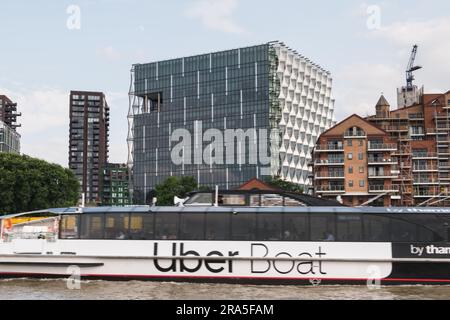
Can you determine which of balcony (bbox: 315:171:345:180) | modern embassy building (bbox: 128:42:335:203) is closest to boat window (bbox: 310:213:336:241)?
balcony (bbox: 315:171:345:180)

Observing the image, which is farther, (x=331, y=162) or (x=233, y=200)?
(x=331, y=162)

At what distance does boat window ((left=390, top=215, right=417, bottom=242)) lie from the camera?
21750 millimetres

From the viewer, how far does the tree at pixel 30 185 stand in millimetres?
67688

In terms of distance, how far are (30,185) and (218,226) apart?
54381 mm

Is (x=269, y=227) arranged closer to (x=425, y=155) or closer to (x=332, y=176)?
(x=332, y=176)

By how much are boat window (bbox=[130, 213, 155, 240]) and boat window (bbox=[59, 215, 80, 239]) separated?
2356 millimetres

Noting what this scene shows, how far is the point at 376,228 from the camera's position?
21.9 metres

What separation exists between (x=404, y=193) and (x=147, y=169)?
7916 centimetres

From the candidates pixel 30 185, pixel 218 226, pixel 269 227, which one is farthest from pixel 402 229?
pixel 30 185

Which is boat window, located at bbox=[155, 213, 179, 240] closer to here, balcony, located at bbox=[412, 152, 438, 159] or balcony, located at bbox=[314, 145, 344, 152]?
balcony, located at bbox=[314, 145, 344, 152]

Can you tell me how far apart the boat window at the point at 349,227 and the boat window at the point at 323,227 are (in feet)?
0.78

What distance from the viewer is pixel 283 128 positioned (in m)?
142

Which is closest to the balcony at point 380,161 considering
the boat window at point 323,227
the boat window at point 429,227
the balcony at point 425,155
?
the balcony at point 425,155
